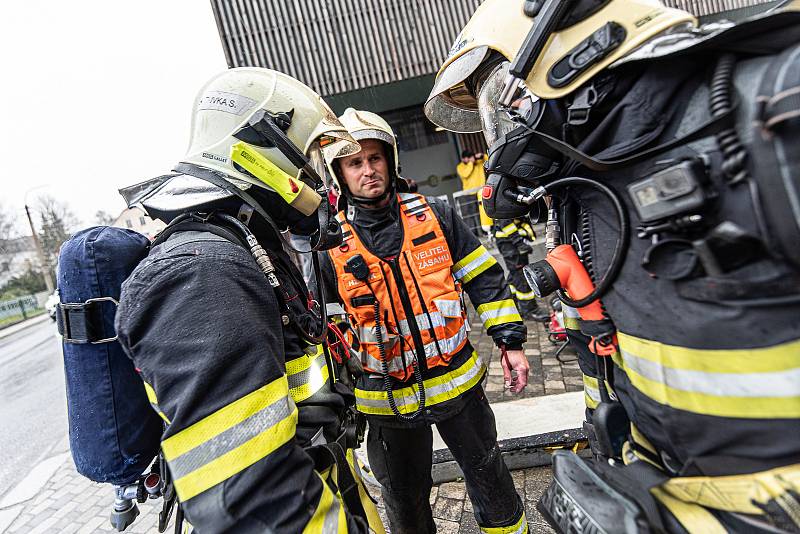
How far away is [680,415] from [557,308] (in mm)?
3866

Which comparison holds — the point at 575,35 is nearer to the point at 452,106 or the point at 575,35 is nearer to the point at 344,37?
the point at 452,106

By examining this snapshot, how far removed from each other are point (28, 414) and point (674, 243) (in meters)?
8.69

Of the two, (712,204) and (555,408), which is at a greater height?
(712,204)

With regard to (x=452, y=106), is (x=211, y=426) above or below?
below

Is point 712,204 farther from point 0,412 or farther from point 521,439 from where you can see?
point 0,412

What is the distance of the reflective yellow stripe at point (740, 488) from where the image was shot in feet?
2.52

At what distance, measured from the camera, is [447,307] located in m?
2.10

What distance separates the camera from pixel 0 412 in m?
6.61

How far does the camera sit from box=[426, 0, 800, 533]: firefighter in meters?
0.76

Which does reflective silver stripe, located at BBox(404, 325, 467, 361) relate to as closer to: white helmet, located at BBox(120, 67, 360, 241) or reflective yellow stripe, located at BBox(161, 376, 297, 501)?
white helmet, located at BBox(120, 67, 360, 241)

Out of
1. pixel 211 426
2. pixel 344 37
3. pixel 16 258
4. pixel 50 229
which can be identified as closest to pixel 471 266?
pixel 211 426

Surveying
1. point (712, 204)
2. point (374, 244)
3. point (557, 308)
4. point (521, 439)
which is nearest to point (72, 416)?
point (374, 244)

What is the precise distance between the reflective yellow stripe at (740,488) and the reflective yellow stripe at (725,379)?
111 millimetres

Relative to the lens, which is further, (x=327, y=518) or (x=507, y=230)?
(x=507, y=230)
